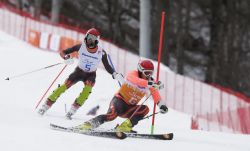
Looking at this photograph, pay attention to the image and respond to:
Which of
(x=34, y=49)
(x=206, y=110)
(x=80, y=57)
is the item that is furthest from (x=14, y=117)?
(x=34, y=49)

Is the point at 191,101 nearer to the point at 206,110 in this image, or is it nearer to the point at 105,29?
the point at 206,110

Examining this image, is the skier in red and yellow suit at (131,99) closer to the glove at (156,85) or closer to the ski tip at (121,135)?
the glove at (156,85)

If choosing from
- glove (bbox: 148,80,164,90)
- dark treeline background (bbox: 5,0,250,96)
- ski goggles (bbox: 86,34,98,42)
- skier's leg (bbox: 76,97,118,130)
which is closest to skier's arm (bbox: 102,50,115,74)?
ski goggles (bbox: 86,34,98,42)

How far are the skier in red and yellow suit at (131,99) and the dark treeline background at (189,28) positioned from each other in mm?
21155

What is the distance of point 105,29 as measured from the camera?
44438mm

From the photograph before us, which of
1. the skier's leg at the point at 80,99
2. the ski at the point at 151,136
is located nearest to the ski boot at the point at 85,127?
the ski at the point at 151,136

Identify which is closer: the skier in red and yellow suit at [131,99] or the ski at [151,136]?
the ski at [151,136]

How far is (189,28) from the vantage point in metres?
42.1

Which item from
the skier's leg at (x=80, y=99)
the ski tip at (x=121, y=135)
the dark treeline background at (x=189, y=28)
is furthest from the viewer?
the dark treeline background at (x=189, y=28)

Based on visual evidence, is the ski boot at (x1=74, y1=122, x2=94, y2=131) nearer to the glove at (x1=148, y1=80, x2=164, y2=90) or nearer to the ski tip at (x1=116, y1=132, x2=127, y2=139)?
the ski tip at (x1=116, y1=132, x2=127, y2=139)

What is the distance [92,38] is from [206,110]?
417 inches

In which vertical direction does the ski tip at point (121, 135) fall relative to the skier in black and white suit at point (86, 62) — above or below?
below

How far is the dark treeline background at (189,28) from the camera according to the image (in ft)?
121

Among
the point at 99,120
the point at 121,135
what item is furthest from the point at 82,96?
the point at 121,135
